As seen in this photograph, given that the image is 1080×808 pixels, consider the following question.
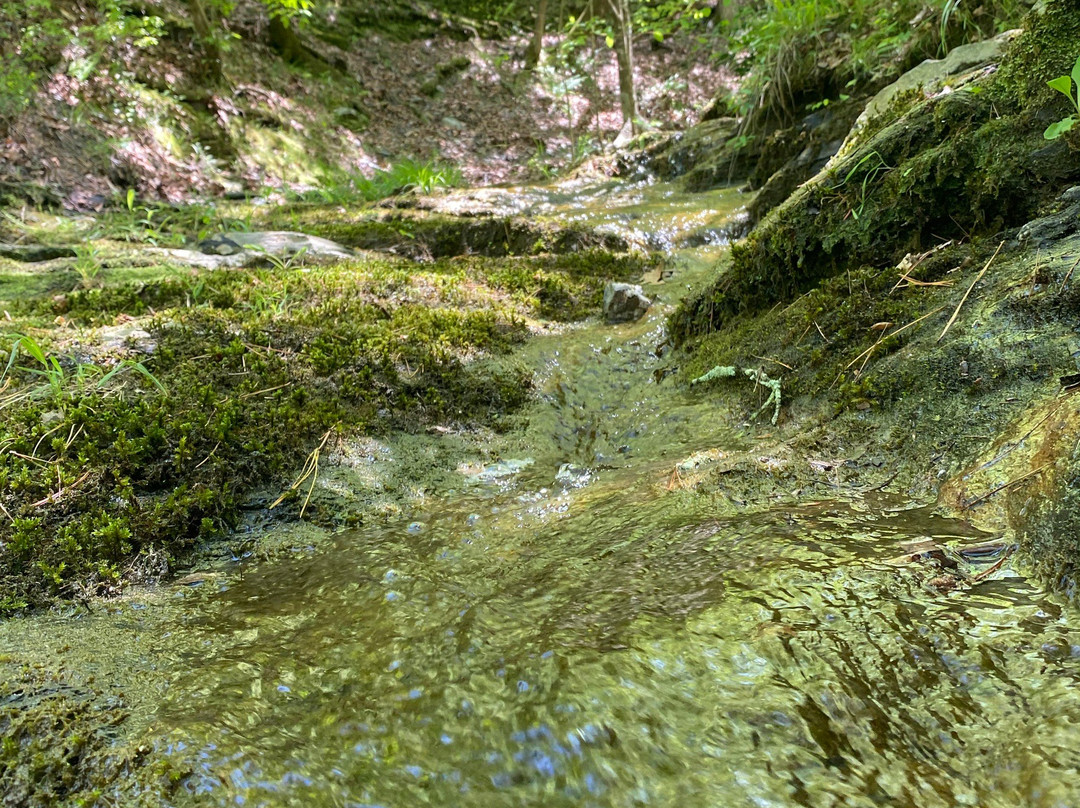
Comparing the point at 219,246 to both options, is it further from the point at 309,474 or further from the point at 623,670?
the point at 623,670

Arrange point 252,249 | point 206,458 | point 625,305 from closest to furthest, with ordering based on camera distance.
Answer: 1. point 206,458
2. point 625,305
3. point 252,249

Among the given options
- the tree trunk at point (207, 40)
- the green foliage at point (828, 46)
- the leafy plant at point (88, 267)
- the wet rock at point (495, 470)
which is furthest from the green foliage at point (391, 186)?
the wet rock at point (495, 470)

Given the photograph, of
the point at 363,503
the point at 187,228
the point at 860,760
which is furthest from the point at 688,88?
the point at 860,760

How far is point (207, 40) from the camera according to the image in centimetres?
1127

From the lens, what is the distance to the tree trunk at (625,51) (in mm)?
10945

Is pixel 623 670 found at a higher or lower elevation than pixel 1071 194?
lower

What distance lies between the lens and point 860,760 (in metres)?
1.01

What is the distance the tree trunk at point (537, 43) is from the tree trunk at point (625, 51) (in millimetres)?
8062

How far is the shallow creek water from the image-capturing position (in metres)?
1.03

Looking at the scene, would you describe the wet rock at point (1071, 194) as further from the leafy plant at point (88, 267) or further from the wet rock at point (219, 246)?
the wet rock at point (219, 246)

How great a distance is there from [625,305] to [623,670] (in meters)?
3.65

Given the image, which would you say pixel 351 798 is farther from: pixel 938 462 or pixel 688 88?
pixel 688 88

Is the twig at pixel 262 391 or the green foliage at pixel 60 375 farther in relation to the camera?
the twig at pixel 262 391

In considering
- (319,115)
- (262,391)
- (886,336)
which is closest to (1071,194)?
(886,336)
